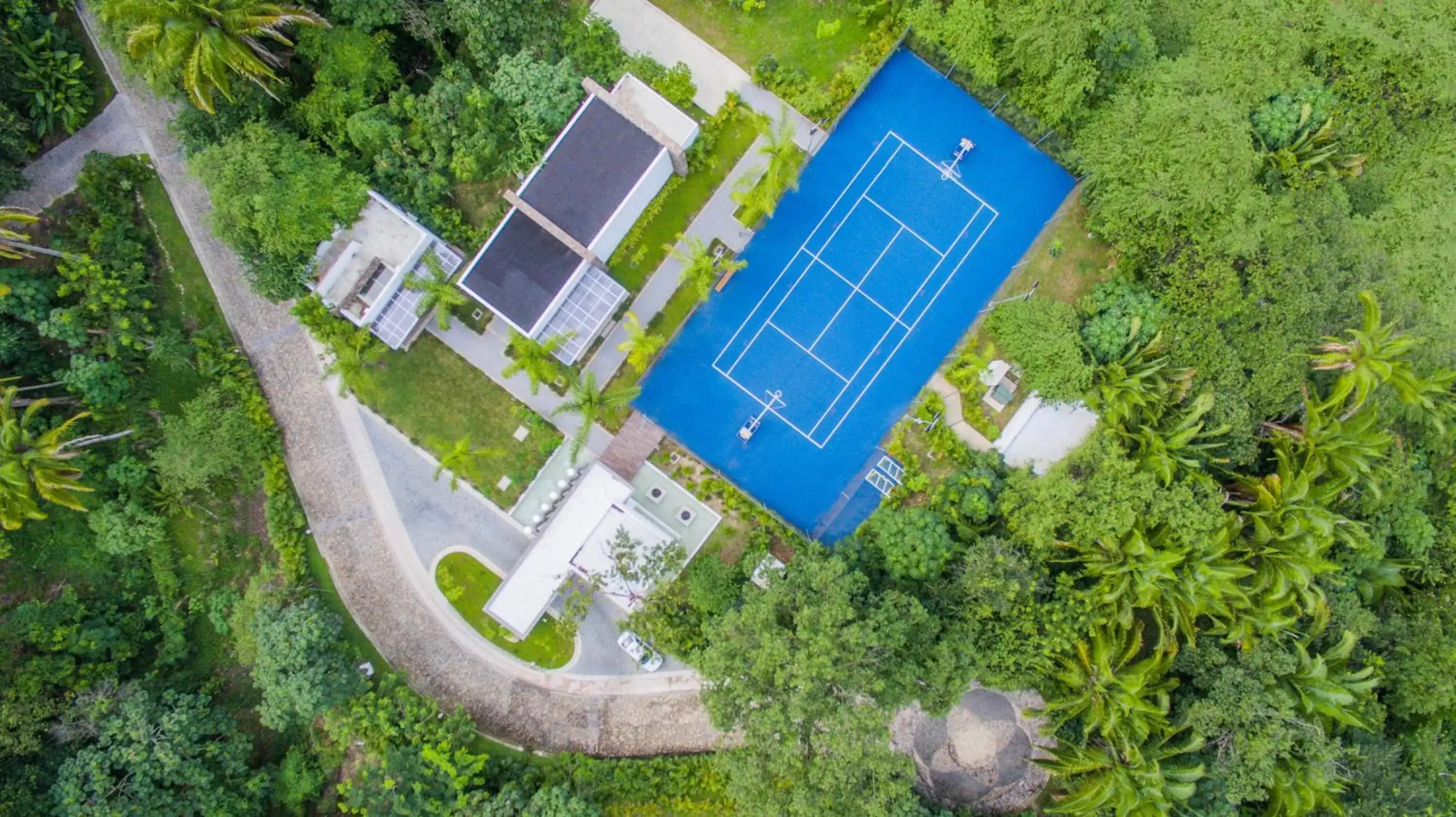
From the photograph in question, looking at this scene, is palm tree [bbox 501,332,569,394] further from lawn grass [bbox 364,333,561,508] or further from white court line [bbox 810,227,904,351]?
white court line [bbox 810,227,904,351]

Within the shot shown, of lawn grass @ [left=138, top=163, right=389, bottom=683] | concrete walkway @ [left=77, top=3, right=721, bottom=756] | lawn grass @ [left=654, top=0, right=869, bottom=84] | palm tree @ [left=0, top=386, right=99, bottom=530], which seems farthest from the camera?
lawn grass @ [left=654, top=0, right=869, bottom=84]

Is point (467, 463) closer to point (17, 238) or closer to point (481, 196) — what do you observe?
point (481, 196)

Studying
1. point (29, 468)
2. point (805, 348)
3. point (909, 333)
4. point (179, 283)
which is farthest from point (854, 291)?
point (29, 468)

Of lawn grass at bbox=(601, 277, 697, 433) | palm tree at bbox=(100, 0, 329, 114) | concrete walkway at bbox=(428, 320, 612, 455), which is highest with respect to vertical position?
lawn grass at bbox=(601, 277, 697, 433)

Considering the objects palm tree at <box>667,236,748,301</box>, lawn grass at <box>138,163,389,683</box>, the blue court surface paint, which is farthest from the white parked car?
palm tree at <box>667,236,748,301</box>

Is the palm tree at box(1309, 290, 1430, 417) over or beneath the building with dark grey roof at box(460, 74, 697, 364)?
over

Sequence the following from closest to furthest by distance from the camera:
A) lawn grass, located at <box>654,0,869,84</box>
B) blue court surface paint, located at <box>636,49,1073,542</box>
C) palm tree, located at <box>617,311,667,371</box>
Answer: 1. palm tree, located at <box>617,311,667,371</box>
2. blue court surface paint, located at <box>636,49,1073,542</box>
3. lawn grass, located at <box>654,0,869,84</box>

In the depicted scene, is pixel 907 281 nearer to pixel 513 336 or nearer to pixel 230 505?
pixel 513 336
